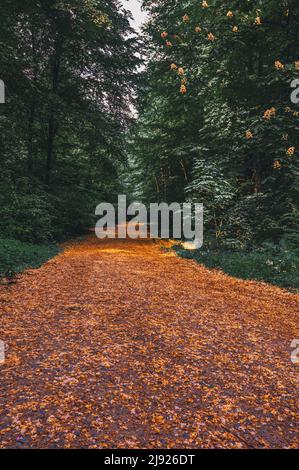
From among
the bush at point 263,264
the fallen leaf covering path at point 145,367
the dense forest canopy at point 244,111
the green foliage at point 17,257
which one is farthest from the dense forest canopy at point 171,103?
the fallen leaf covering path at point 145,367

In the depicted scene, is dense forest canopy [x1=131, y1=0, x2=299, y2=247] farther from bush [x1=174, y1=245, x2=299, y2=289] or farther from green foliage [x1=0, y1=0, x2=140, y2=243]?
green foliage [x1=0, y1=0, x2=140, y2=243]

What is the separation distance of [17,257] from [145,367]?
6.92 m

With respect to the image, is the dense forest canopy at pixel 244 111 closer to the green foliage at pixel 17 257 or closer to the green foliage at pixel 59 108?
the green foliage at pixel 59 108

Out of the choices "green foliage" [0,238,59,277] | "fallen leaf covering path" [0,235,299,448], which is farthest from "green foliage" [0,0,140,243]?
"fallen leaf covering path" [0,235,299,448]

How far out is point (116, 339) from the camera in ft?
16.3

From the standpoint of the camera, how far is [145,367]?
4180 millimetres

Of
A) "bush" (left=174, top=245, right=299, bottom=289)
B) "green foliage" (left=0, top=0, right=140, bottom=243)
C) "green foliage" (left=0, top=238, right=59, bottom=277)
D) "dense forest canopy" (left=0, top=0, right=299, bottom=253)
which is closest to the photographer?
"green foliage" (left=0, top=238, right=59, bottom=277)

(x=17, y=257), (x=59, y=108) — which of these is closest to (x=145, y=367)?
(x=17, y=257)

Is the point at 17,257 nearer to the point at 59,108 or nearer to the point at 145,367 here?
the point at 145,367

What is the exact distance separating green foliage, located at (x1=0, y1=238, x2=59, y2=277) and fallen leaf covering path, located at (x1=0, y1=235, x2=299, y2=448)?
128cm

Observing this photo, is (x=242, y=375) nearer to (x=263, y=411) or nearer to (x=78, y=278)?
(x=263, y=411)

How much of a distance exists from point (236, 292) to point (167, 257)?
18.5 ft

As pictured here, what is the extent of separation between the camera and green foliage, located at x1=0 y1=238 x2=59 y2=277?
879cm
